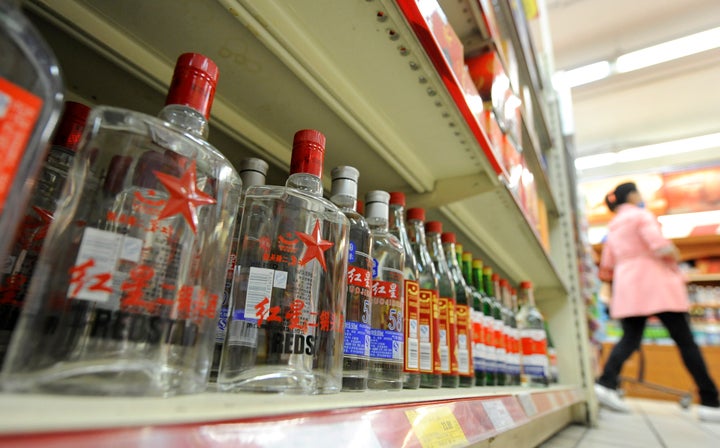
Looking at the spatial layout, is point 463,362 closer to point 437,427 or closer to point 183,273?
point 437,427

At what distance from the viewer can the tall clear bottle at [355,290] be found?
0.60 m

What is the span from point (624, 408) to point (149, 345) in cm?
324

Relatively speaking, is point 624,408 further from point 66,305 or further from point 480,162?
point 66,305

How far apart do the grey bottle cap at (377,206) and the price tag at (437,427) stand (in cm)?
37

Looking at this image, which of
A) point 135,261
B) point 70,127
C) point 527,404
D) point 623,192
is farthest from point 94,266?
point 623,192

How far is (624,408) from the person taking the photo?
2.67 metres

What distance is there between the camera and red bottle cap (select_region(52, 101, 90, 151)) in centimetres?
52

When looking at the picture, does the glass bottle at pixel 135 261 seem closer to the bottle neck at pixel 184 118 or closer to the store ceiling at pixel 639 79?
the bottle neck at pixel 184 118

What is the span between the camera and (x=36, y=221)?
1.58 feet

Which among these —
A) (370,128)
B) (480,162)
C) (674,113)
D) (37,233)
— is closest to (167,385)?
(37,233)

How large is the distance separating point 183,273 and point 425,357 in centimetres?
57

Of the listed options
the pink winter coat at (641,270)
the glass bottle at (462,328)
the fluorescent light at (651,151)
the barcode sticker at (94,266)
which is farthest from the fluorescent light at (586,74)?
the barcode sticker at (94,266)

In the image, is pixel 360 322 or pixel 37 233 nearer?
pixel 37 233

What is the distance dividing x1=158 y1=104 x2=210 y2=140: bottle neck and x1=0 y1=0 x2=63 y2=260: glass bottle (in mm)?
129
